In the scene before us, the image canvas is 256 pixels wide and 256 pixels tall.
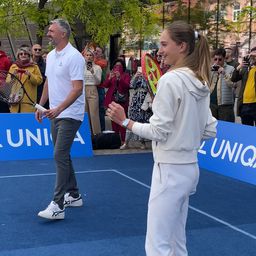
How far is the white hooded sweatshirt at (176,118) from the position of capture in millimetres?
3027

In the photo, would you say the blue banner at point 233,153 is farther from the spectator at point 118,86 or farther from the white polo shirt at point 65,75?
the white polo shirt at point 65,75

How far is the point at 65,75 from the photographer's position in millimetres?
5301

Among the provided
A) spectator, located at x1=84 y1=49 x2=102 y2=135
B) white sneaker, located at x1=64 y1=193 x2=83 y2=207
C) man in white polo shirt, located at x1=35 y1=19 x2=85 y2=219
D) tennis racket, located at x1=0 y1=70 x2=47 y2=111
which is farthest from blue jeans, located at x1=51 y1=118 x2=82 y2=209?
spectator, located at x1=84 y1=49 x2=102 y2=135

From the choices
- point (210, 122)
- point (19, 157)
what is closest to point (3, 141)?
point (19, 157)

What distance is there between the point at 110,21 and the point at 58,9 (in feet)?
4.60

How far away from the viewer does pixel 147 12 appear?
606 inches

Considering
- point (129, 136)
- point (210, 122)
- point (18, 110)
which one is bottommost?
point (129, 136)

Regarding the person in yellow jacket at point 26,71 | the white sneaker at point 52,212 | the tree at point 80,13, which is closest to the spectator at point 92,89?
the person in yellow jacket at point 26,71

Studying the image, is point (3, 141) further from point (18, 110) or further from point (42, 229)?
point (42, 229)

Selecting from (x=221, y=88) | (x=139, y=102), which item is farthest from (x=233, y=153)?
(x=139, y=102)

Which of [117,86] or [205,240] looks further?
[117,86]

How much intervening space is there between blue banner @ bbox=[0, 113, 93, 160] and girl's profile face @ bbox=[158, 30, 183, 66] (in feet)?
19.5

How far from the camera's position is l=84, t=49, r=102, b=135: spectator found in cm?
1012

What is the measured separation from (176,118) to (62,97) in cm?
245
